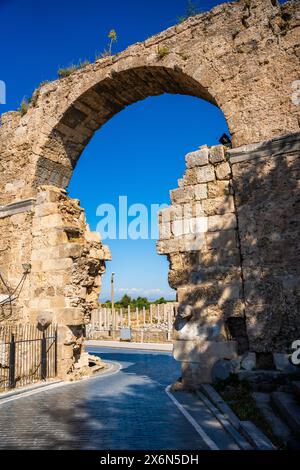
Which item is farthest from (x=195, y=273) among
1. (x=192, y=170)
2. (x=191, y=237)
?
(x=192, y=170)

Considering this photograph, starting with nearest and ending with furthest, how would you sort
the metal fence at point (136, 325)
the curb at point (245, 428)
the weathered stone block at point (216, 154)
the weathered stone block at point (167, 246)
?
the curb at point (245, 428), the weathered stone block at point (216, 154), the weathered stone block at point (167, 246), the metal fence at point (136, 325)

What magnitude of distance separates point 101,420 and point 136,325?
14376mm

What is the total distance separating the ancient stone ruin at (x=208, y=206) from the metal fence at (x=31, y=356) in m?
0.23

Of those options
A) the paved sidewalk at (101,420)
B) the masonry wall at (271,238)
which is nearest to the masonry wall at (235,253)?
the masonry wall at (271,238)

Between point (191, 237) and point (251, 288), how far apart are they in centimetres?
137

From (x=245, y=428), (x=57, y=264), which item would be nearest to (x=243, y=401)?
(x=245, y=428)

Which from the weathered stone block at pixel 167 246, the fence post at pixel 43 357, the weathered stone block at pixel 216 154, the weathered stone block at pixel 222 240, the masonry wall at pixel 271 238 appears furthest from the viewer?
the fence post at pixel 43 357

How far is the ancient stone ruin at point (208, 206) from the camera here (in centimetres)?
597

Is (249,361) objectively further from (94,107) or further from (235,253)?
(94,107)

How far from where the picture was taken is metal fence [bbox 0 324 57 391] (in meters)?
7.69

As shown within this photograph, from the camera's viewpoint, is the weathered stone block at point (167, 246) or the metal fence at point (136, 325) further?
the metal fence at point (136, 325)

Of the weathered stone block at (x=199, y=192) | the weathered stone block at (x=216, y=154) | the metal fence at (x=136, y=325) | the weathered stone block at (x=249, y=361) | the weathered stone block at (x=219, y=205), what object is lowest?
the metal fence at (x=136, y=325)

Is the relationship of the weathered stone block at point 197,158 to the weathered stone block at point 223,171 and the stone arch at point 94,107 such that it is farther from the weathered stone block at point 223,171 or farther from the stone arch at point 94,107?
the stone arch at point 94,107

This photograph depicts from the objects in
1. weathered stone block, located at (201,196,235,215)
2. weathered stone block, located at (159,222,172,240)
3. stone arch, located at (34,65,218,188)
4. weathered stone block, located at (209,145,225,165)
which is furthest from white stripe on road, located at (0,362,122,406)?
weathered stone block, located at (209,145,225,165)
